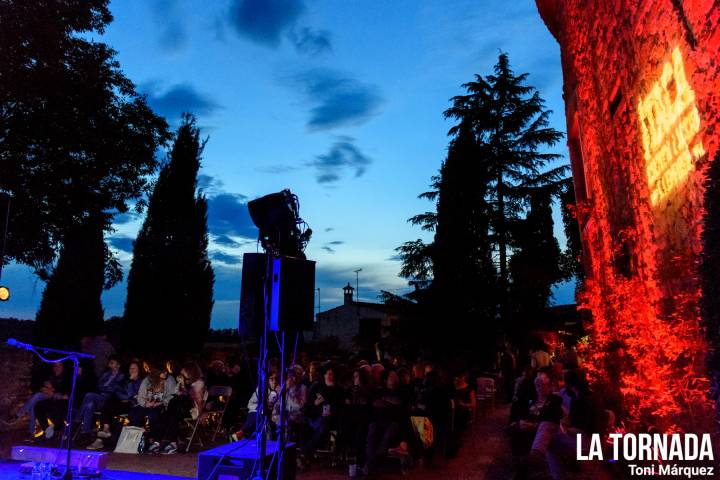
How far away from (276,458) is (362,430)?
2.37 m

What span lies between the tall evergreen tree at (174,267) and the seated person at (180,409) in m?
8.35

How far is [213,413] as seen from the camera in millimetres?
7598

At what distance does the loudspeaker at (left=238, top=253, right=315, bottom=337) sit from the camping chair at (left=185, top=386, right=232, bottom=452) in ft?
14.1

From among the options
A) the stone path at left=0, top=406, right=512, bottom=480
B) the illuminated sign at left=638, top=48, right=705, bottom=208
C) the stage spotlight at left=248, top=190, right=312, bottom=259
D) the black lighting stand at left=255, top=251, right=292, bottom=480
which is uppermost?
the illuminated sign at left=638, top=48, right=705, bottom=208

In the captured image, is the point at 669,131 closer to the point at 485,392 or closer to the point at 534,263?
the point at 485,392

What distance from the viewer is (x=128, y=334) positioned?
15305 millimetres

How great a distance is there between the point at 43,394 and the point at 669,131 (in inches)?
361

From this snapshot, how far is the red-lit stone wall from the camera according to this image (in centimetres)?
366

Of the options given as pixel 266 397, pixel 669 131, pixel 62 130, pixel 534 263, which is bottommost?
pixel 266 397

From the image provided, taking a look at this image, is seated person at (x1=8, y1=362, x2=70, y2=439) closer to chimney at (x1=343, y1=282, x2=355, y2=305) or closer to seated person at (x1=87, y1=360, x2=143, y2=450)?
seated person at (x1=87, y1=360, x2=143, y2=450)

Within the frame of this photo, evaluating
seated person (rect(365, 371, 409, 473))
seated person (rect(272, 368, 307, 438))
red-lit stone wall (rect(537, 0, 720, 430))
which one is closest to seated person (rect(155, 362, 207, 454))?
seated person (rect(272, 368, 307, 438))

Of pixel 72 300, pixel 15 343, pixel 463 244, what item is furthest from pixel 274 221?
pixel 72 300

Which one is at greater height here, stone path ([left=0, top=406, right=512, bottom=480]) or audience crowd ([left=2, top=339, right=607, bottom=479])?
audience crowd ([left=2, top=339, right=607, bottom=479])

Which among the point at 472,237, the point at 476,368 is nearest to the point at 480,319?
the point at 476,368
